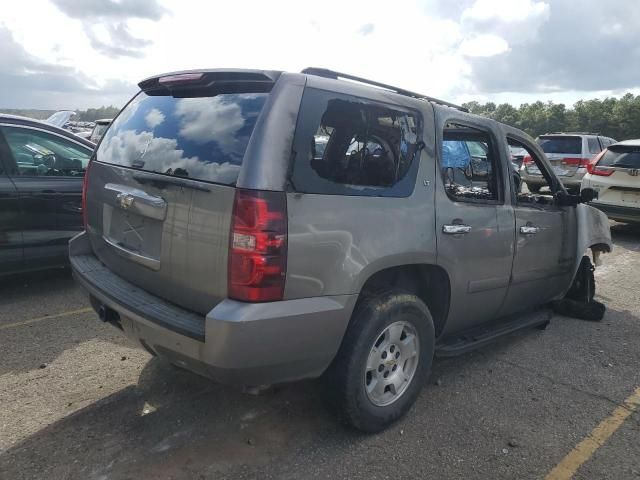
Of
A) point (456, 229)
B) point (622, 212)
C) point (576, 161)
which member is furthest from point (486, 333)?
point (576, 161)

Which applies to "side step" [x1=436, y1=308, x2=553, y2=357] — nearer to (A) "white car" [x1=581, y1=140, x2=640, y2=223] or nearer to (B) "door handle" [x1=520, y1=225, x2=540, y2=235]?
(B) "door handle" [x1=520, y1=225, x2=540, y2=235]

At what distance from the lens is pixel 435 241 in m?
3.05

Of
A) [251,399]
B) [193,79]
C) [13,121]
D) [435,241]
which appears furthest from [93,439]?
[13,121]

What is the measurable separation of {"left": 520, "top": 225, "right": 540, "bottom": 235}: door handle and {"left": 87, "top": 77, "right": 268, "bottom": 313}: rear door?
230 centimetres

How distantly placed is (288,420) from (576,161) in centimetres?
1336

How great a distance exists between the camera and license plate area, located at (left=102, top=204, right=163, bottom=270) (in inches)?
106

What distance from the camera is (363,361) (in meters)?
2.72

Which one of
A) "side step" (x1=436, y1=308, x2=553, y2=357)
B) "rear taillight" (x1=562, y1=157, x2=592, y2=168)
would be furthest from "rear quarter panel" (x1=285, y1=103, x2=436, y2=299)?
"rear taillight" (x1=562, y1=157, x2=592, y2=168)

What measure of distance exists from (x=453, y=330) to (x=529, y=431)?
80cm

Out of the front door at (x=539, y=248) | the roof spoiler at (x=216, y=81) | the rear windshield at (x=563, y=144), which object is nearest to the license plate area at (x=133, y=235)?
the roof spoiler at (x=216, y=81)

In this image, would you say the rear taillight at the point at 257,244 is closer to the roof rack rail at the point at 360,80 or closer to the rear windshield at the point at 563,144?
the roof rack rail at the point at 360,80

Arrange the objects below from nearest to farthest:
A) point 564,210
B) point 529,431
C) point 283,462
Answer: point 283,462
point 529,431
point 564,210

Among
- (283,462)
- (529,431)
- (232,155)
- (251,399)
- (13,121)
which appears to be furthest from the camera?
(13,121)

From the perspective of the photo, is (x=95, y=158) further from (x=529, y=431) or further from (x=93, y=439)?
(x=529, y=431)
